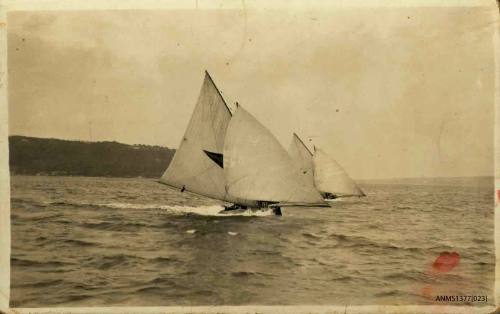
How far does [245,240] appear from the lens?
6.57 metres

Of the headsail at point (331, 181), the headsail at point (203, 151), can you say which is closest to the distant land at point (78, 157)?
the headsail at point (203, 151)

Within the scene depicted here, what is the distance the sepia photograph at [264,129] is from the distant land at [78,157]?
36 millimetres

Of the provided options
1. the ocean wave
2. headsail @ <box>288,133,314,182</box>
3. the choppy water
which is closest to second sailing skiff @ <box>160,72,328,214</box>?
headsail @ <box>288,133,314,182</box>

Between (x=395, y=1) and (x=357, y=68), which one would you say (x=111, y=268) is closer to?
(x=357, y=68)

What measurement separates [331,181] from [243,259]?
4033mm

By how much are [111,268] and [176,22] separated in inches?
136

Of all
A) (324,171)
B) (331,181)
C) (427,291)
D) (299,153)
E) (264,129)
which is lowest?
(427,291)

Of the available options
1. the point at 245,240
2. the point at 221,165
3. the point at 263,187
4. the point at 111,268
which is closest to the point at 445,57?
the point at 263,187

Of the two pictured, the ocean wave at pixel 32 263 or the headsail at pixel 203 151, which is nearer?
the ocean wave at pixel 32 263

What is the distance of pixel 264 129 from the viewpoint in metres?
6.33

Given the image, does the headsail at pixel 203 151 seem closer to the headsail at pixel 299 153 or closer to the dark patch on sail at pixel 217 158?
the dark patch on sail at pixel 217 158

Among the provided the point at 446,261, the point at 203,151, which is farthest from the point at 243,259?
the point at 203,151

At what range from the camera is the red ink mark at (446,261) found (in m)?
5.57

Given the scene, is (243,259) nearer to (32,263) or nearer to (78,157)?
(32,263)
